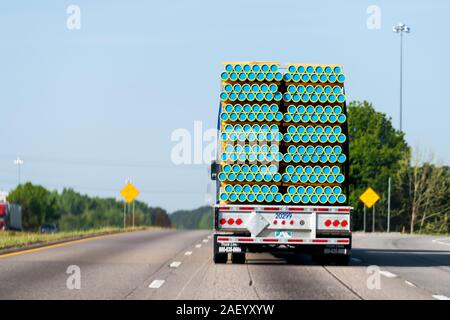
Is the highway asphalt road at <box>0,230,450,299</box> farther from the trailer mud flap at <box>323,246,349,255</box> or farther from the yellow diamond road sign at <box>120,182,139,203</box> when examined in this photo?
the yellow diamond road sign at <box>120,182,139,203</box>

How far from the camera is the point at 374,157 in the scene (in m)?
88.1

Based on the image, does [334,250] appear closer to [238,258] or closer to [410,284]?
[238,258]

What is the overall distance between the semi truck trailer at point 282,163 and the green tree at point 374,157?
220 feet

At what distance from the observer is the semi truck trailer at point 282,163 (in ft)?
57.7

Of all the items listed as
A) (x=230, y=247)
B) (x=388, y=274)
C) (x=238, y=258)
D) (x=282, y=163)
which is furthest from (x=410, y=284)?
(x=238, y=258)

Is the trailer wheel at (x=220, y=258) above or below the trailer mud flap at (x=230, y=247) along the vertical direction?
below

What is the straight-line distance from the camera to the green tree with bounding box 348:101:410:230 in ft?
287

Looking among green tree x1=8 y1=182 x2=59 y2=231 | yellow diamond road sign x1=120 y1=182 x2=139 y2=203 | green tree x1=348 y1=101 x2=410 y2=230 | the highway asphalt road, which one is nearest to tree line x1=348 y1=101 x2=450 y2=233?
green tree x1=348 y1=101 x2=410 y2=230

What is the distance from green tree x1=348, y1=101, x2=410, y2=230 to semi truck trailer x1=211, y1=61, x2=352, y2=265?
6714 centimetres

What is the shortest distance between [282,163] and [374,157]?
71209 millimetres

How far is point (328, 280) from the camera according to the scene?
1497 centimetres

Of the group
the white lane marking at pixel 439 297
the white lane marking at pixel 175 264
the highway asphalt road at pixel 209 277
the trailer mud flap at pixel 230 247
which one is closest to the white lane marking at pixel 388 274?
the highway asphalt road at pixel 209 277

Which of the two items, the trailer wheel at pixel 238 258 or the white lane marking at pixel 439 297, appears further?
the trailer wheel at pixel 238 258

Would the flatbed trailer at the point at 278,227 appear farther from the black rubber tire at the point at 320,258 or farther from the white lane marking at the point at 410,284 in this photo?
the white lane marking at the point at 410,284
